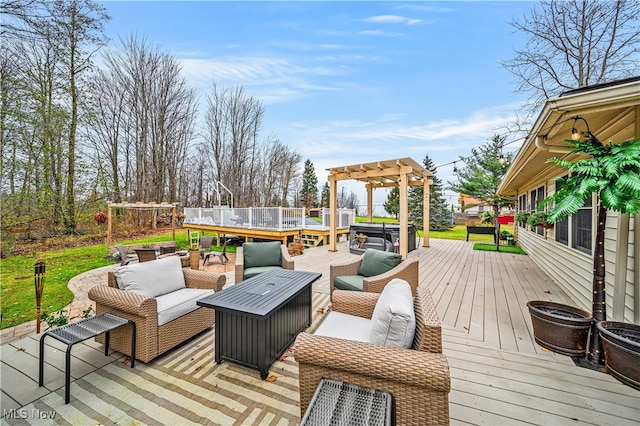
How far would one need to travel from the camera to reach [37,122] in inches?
157

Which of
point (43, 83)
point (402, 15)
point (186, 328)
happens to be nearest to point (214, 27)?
point (43, 83)

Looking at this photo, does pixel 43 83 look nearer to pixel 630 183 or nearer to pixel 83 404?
pixel 83 404

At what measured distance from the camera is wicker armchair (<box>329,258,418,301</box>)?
2980mm

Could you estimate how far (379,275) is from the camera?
325cm

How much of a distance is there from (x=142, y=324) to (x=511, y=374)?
3370 mm

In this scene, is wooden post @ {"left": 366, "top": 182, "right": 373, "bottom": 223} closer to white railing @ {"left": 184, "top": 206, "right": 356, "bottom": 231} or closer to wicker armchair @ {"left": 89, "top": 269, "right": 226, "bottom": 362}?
white railing @ {"left": 184, "top": 206, "right": 356, "bottom": 231}

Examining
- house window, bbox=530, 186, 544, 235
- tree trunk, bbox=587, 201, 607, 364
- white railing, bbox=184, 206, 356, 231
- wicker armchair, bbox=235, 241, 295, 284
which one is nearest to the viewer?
tree trunk, bbox=587, 201, 607, 364

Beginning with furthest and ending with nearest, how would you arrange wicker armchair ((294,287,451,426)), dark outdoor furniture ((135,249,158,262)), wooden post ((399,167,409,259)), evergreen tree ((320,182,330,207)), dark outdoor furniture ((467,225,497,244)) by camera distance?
1. evergreen tree ((320,182,330,207))
2. dark outdoor furniture ((467,225,497,244))
3. wooden post ((399,167,409,259))
4. dark outdoor furniture ((135,249,158,262))
5. wicker armchair ((294,287,451,426))

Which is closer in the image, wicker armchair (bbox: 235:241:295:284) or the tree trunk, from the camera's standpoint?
the tree trunk

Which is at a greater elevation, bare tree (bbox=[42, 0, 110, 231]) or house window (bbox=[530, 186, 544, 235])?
bare tree (bbox=[42, 0, 110, 231])

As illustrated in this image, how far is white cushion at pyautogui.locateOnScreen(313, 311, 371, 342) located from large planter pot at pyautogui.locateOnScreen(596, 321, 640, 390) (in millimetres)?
1938

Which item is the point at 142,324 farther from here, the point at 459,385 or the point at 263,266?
the point at 459,385

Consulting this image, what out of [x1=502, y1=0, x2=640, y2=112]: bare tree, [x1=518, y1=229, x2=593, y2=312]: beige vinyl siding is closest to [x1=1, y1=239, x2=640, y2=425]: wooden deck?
[x1=518, y1=229, x2=593, y2=312]: beige vinyl siding

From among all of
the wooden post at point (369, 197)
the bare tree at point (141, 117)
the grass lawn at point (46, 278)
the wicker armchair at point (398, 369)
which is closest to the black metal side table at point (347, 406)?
the wicker armchair at point (398, 369)
